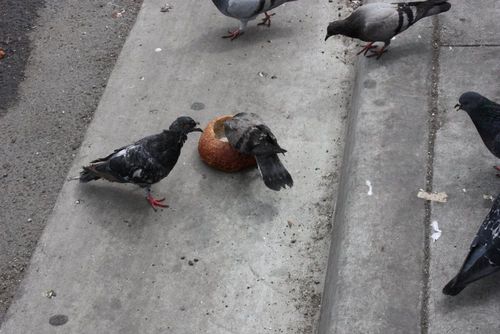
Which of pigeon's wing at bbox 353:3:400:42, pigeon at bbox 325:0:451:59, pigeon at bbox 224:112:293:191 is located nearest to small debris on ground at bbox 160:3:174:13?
pigeon at bbox 325:0:451:59

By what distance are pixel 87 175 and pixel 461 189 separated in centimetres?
267

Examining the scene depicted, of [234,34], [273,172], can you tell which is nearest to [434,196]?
[273,172]

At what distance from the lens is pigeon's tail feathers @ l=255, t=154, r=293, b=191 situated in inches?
188

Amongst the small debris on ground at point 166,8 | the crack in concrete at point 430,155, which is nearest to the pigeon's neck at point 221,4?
the small debris on ground at point 166,8

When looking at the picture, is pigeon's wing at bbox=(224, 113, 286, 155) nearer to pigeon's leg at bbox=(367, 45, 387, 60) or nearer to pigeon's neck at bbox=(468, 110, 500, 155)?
pigeon's neck at bbox=(468, 110, 500, 155)

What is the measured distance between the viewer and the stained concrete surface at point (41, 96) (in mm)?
4897

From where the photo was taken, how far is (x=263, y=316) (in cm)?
417

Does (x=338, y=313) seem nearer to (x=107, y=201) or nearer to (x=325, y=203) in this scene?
(x=325, y=203)

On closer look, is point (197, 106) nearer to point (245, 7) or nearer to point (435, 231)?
point (245, 7)

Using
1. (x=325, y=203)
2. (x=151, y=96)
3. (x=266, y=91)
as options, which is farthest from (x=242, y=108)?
(x=325, y=203)

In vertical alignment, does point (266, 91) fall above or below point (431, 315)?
below

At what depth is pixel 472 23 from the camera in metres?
5.80

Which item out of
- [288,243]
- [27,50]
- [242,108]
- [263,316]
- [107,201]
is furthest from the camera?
[27,50]

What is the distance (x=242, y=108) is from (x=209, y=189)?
95cm
